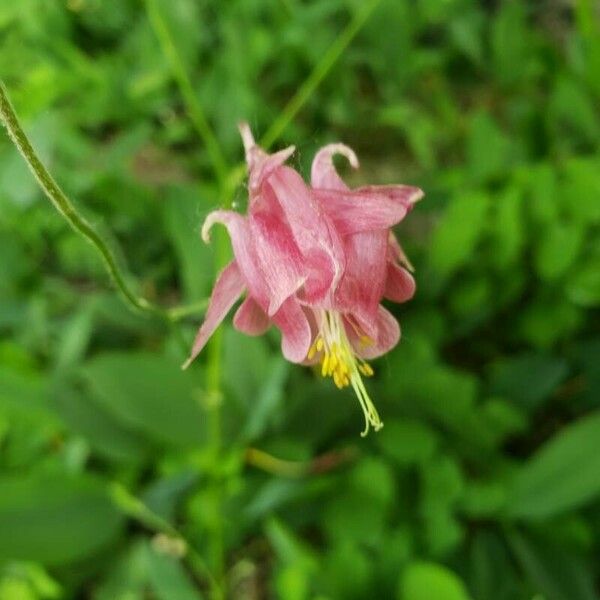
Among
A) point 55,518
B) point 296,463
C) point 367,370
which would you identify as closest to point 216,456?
point 296,463

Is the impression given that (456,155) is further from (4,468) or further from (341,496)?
(4,468)

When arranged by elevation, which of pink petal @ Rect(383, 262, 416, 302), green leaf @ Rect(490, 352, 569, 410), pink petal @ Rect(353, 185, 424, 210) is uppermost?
pink petal @ Rect(353, 185, 424, 210)

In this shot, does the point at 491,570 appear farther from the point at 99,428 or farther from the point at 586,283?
the point at 99,428

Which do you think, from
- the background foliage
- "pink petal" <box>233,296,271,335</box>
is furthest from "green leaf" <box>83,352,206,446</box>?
"pink petal" <box>233,296,271,335</box>

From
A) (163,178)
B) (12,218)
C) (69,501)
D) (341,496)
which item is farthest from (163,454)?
(163,178)

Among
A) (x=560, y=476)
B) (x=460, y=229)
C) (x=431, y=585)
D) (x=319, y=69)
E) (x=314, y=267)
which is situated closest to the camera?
(x=314, y=267)

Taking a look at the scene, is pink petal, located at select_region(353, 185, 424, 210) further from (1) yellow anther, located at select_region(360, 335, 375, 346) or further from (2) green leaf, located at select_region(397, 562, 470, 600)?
(2) green leaf, located at select_region(397, 562, 470, 600)
